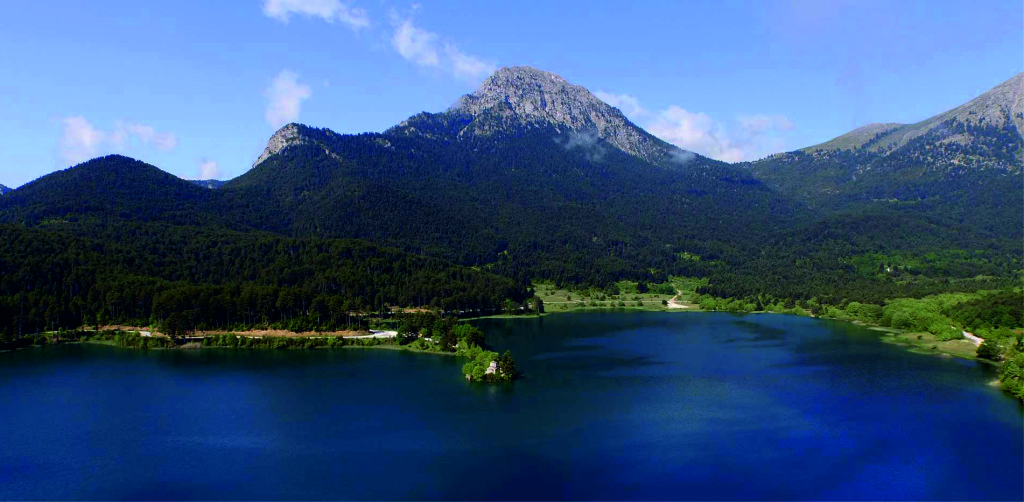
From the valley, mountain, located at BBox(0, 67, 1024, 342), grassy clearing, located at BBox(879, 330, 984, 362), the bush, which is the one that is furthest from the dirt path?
the bush

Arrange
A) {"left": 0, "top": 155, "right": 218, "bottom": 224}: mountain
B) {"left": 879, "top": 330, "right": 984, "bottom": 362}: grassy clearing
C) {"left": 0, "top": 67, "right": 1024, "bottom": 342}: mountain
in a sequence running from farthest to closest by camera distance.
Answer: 1. {"left": 0, "top": 155, "right": 218, "bottom": 224}: mountain
2. {"left": 0, "top": 67, "right": 1024, "bottom": 342}: mountain
3. {"left": 879, "top": 330, "right": 984, "bottom": 362}: grassy clearing

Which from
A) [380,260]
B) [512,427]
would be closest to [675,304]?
[380,260]

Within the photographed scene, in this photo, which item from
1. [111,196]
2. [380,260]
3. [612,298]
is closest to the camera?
[380,260]

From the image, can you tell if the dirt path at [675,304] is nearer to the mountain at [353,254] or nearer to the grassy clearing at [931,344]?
the mountain at [353,254]

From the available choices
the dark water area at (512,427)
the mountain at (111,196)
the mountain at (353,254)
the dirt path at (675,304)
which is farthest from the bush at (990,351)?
the mountain at (111,196)

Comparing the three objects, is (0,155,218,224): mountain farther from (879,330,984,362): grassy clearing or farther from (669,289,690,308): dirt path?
(879,330,984,362): grassy clearing

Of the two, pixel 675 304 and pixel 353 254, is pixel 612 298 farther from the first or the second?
pixel 353 254

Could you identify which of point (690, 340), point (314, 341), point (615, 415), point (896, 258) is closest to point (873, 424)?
point (615, 415)

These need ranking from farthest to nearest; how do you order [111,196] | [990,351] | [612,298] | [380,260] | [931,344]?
1. [111,196]
2. [612,298]
3. [380,260]
4. [931,344]
5. [990,351]
